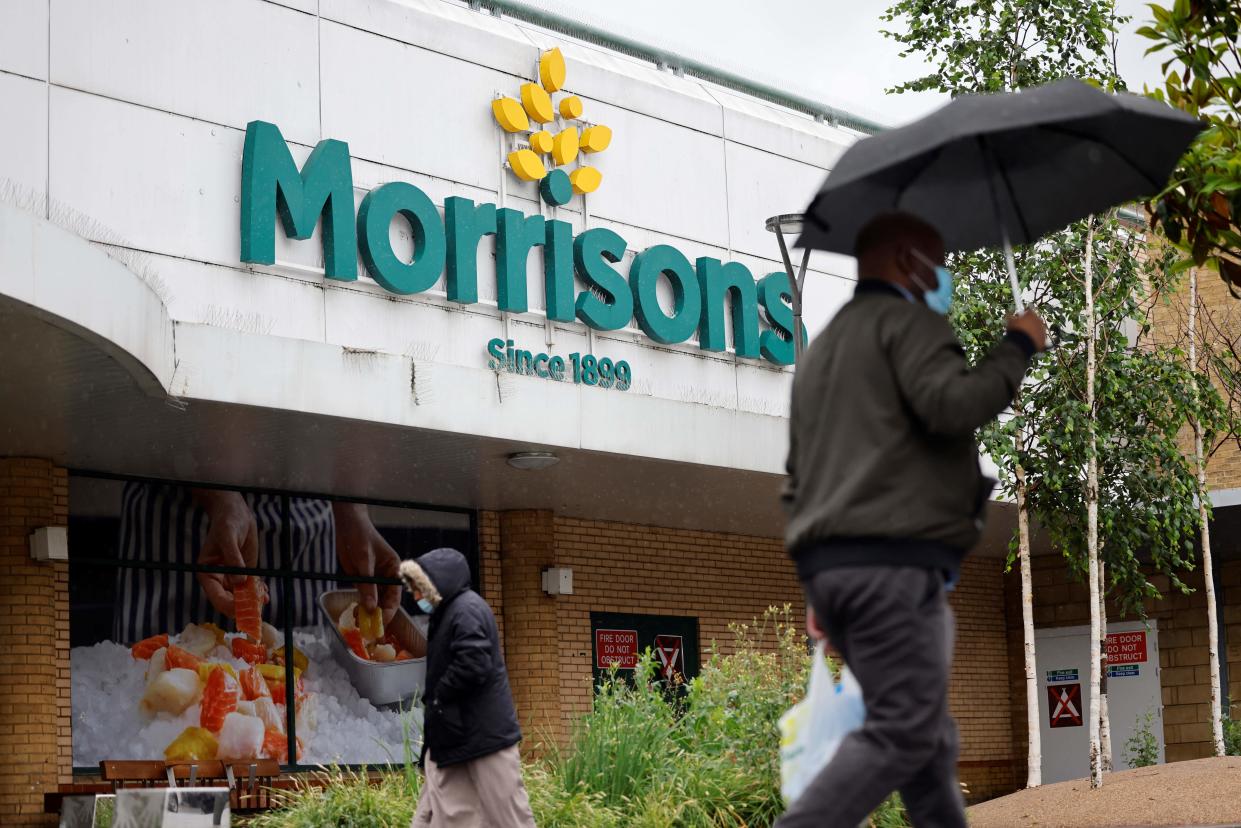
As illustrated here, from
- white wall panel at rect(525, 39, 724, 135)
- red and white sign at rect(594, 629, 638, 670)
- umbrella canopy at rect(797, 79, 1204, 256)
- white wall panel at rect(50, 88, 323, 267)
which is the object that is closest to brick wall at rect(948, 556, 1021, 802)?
red and white sign at rect(594, 629, 638, 670)

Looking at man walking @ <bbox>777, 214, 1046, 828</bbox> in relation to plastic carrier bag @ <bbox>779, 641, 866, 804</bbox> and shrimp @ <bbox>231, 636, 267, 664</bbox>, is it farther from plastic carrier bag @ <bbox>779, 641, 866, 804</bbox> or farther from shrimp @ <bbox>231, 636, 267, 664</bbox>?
shrimp @ <bbox>231, 636, 267, 664</bbox>

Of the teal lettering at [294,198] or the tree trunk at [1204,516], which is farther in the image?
the tree trunk at [1204,516]

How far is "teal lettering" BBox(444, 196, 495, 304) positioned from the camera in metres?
15.6

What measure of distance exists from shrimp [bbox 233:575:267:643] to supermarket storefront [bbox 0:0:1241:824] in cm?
12

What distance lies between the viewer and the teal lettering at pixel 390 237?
15.0 meters

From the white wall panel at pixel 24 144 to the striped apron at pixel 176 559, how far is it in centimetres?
393

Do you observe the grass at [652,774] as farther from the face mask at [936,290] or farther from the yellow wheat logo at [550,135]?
the face mask at [936,290]

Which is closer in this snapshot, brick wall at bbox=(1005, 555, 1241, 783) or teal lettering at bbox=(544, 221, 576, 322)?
teal lettering at bbox=(544, 221, 576, 322)

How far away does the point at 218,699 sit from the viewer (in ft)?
52.7

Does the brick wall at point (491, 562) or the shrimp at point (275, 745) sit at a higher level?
the brick wall at point (491, 562)

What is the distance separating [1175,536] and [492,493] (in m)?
7.00

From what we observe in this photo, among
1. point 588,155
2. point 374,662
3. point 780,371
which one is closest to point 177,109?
point 588,155

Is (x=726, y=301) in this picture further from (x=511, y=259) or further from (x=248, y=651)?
(x=248, y=651)

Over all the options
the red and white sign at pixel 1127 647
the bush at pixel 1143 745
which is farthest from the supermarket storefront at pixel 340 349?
the red and white sign at pixel 1127 647
